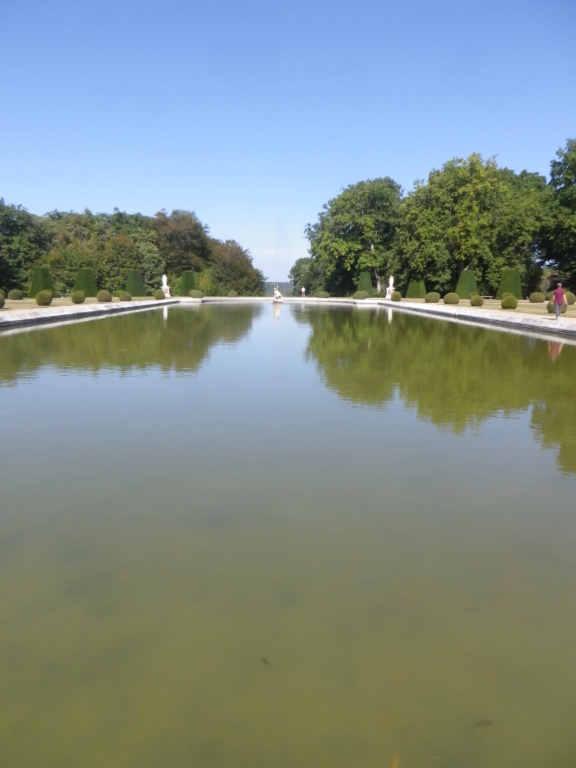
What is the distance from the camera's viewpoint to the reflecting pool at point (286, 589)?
204cm

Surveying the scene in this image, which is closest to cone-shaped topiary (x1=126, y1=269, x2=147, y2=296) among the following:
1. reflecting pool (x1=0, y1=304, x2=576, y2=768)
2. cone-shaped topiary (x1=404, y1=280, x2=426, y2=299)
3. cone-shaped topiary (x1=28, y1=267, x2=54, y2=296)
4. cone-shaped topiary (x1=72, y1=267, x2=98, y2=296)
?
cone-shaped topiary (x1=72, y1=267, x2=98, y2=296)

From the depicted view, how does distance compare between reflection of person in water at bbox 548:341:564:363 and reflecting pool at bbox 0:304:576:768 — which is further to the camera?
reflection of person in water at bbox 548:341:564:363

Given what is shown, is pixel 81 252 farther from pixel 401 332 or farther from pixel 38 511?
pixel 38 511

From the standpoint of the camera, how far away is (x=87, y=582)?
3.00 meters

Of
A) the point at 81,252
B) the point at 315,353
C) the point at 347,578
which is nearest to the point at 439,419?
the point at 347,578

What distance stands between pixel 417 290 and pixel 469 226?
580 cm

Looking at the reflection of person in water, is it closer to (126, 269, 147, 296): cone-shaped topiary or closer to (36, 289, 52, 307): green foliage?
(36, 289, 52, 307): green foliage

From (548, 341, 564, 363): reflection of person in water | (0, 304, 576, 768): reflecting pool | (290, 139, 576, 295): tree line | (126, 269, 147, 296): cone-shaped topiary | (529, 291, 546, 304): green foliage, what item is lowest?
(548, 341, 564, 363): reflection of person in water

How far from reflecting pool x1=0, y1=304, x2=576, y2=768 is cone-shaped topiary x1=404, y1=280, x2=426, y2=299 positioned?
1459 inches

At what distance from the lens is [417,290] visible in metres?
42.9

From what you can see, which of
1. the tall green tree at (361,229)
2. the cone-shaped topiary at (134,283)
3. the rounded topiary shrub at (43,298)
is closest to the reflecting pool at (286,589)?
the rounded topiary shrub at (43,298)

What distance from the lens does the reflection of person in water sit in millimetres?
12422

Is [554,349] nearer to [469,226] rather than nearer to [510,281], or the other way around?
[510,281]

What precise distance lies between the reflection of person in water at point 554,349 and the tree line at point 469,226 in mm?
26626
